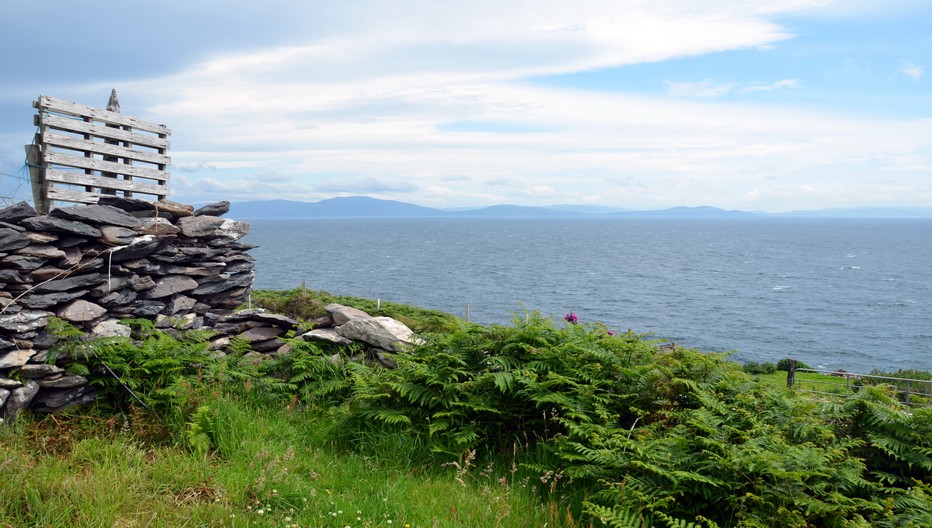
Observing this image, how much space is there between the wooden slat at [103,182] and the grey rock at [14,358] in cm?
326

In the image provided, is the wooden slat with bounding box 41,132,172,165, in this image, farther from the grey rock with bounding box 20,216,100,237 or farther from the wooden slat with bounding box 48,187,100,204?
the grey rock with bounding box 20,216,100,237

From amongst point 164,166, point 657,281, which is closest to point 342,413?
point 164,166

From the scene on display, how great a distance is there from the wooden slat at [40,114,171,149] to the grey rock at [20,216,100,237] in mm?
1800

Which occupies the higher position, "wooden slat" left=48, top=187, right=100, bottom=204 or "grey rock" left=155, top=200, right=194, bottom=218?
"wooden slat" left=48, top=187, right=100, bottom=204

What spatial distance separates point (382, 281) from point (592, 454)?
232ft

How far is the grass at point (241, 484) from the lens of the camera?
4.49 metres

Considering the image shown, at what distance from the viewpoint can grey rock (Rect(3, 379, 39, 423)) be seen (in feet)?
21.9

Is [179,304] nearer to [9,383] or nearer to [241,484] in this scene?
[9,383]

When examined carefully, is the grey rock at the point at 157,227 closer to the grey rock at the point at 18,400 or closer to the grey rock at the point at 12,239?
the grey rock at the point at 12,239

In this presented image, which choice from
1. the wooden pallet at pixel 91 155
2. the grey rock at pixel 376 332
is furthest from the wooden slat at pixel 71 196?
the grey rock at pixel 376 332

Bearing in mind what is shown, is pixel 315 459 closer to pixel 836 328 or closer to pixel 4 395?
pixel 4 395

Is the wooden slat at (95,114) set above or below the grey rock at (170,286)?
above

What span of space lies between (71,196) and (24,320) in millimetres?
2908

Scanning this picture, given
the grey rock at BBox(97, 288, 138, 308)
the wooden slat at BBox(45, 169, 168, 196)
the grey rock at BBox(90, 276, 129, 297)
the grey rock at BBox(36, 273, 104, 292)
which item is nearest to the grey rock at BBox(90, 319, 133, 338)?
the grey rock at BBox(97, 288, 138, 308)
